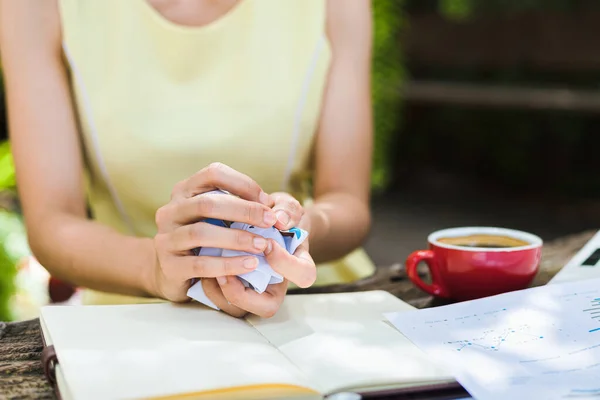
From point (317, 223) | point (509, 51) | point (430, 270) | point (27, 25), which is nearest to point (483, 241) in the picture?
point (430, 270)

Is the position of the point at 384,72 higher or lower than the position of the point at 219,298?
higher

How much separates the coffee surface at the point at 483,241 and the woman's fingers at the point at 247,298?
9.9 inches

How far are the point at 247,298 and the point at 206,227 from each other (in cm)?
8

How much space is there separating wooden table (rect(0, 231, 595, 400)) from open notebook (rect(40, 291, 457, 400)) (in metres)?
0.03

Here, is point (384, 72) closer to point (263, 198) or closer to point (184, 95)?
point (184, 95)

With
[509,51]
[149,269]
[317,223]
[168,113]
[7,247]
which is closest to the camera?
[149,269]

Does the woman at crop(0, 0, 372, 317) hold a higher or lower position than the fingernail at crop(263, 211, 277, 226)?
higher

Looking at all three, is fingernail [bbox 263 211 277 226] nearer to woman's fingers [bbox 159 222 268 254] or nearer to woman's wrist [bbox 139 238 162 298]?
woman's fingers [bbox 159 222 268 254]

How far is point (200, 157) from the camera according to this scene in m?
1.11

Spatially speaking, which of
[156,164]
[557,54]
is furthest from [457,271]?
A: [557,54]

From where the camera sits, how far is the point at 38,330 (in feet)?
2.37

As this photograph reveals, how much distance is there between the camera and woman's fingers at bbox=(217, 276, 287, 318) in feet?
2.22

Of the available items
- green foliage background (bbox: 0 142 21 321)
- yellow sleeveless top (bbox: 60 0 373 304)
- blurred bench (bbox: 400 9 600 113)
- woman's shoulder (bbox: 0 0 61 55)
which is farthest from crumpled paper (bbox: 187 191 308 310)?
blurred bench (bbox: 400 9 600 113)

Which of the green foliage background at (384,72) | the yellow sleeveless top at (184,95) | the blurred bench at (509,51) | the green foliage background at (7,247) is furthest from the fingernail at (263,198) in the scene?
the blurred bench at (509,51)
